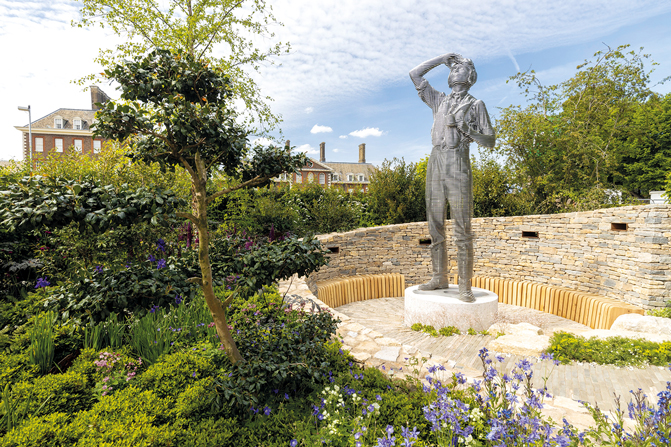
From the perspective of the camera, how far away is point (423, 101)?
5559mm

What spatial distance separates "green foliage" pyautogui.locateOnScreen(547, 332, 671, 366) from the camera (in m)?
3.57

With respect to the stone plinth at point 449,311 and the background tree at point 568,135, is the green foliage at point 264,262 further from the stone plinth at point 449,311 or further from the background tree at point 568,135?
the background tree at point 568,135

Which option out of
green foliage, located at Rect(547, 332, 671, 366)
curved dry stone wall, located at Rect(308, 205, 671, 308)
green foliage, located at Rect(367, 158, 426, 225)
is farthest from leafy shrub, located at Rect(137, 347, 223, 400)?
green foliage, located at Rect(367, 158, 426, 225)

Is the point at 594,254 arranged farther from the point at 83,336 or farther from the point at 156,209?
the point at 83,336

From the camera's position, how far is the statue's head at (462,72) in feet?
16.4

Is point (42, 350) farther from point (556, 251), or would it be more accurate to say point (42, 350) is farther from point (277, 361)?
point (556, 251)

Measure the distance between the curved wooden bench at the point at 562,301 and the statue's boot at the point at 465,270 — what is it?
2557mm

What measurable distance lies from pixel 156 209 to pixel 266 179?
948 millimetres

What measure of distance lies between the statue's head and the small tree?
3.90m

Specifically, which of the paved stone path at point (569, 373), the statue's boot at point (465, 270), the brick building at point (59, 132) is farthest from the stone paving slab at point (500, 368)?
the brick building at point (59, 132)

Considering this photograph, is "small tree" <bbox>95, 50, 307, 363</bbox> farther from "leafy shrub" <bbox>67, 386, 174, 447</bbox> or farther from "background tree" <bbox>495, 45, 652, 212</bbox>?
"background tree" <bbox>495, 45, 652, 212</bbox>

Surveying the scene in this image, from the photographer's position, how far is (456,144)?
16.5 feet

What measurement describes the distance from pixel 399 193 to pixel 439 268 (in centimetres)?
495

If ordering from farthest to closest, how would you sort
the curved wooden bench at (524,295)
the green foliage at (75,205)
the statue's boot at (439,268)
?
the curved wooden bench at (524,295)
the statue's boot at (439,268)
the green foliage at (75,205)
